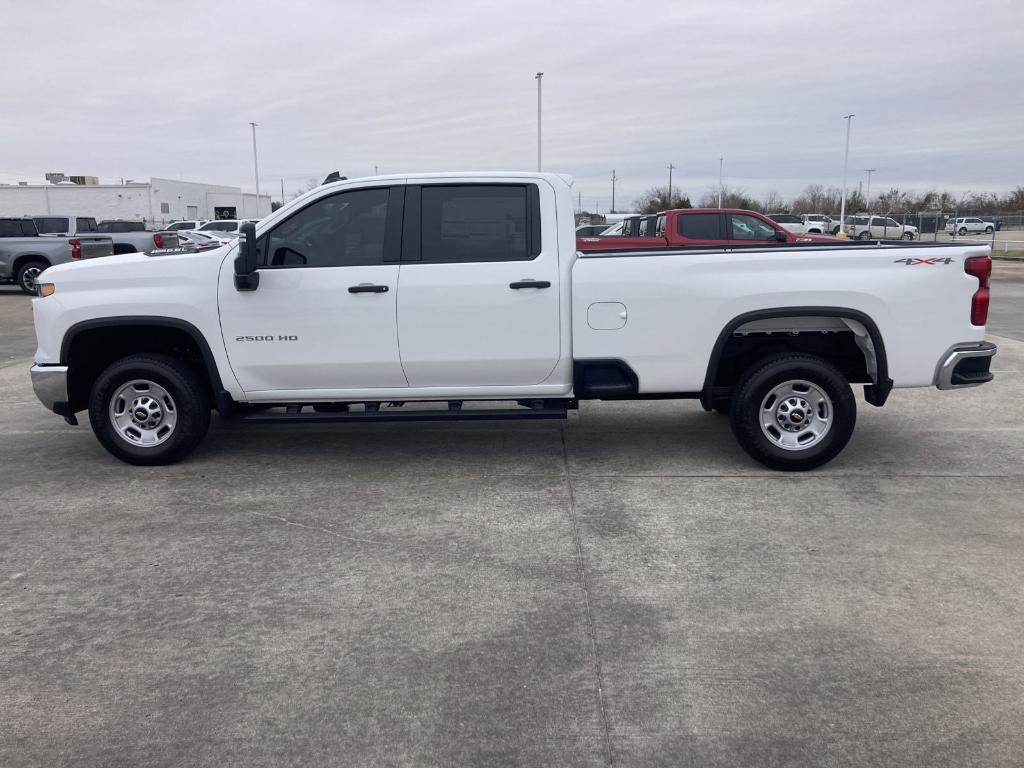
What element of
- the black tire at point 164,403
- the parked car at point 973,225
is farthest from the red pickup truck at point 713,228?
the parked car at point 973,225

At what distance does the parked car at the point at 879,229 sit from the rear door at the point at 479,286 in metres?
41.6

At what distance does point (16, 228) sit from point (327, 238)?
18195 millimetres

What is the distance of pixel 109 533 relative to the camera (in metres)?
5.20

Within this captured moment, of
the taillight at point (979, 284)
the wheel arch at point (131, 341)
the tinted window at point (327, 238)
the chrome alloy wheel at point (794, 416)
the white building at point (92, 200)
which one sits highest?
the white building at point (92, 200)

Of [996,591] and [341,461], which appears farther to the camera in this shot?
[341,461]

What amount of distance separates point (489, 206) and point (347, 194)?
988 millimetres

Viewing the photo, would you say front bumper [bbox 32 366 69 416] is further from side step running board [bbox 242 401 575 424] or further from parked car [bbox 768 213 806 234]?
parked car [bbox 768 213 806 234]

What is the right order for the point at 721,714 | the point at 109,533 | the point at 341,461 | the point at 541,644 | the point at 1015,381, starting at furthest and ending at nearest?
the point at 1015,381 → the point at 341,461 → the point at 109,533 → the point at 541,644 → the point at 721,714

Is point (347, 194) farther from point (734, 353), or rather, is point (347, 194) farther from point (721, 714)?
point (721, 714)

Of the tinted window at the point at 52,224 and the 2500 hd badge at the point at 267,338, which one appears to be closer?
the 2500 hd badge at the point at 267,338

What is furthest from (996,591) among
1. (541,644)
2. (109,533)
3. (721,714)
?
(109,533)

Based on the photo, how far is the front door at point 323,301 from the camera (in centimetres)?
605

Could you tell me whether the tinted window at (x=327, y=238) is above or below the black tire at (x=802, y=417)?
above

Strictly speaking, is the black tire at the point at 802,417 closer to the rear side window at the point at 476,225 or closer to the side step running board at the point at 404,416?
the side step running board at the point at 404,416
